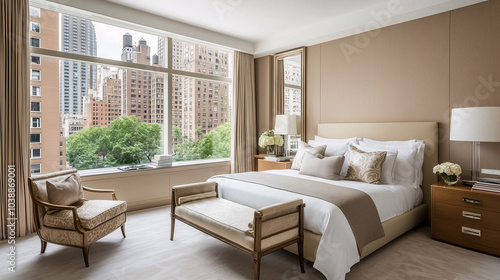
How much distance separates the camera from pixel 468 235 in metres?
2.82

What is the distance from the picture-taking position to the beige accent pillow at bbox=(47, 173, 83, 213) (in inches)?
105

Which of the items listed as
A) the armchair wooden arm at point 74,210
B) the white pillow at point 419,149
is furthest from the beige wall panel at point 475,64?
the armchair wooden arm at point 74,210

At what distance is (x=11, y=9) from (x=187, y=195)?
2914 mm

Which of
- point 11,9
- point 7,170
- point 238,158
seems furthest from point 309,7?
point 7,170

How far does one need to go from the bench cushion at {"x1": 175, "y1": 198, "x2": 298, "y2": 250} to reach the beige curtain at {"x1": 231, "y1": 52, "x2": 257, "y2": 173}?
2.36 m

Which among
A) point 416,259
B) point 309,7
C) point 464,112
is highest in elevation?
point 309,7

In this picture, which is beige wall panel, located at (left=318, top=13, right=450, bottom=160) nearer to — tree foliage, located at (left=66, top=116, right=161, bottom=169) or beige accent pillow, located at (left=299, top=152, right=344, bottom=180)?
beige accent pillow, located at (left=299, top=152, right=344, bottom=180)

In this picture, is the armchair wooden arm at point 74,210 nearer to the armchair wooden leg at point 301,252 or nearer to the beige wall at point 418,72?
the armchair wooden leg at point 301,252

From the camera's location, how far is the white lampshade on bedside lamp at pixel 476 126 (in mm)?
2713

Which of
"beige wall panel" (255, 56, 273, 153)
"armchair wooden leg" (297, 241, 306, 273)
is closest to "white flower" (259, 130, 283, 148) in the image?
"beige wall panel" (255, 56, 273, 153)

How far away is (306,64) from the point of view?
4.92m

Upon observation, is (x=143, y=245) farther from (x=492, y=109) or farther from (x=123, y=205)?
(x=492, y=109)

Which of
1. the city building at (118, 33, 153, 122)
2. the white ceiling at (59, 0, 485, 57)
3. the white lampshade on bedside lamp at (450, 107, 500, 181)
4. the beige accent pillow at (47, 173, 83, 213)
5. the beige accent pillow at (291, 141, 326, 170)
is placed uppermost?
the white ceiling at (59, 0, 485, 57)

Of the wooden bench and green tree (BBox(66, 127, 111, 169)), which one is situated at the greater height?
green tree (BBox(66, 127, 111, 169))
